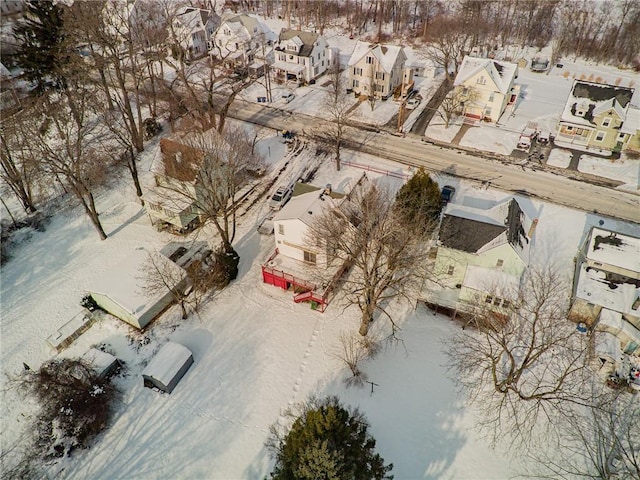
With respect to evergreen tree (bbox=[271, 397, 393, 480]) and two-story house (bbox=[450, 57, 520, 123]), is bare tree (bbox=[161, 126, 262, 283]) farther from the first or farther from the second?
two-story house (bbox=[450, 57, 520, 123])

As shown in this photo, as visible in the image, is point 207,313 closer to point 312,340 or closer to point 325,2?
point 312,340

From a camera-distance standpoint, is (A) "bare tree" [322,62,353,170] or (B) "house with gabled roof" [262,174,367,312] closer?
(B) "house with gabled roof" [262,174,367,312]

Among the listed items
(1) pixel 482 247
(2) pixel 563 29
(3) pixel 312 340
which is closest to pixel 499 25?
(2) pixel 563 29

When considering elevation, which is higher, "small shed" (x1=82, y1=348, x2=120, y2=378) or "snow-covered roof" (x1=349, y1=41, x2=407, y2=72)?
"snow-covered roof" (x1=349, y1=41, x2=407, y2=72)

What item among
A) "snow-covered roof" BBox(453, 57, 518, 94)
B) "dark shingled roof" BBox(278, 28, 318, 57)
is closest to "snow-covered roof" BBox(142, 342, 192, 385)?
"snow-covered roof" BBox(453, 57, 518, 94)

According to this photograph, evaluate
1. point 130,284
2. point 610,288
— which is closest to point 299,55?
point 130,284

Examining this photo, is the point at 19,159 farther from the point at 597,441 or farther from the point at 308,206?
the point at 597,441
